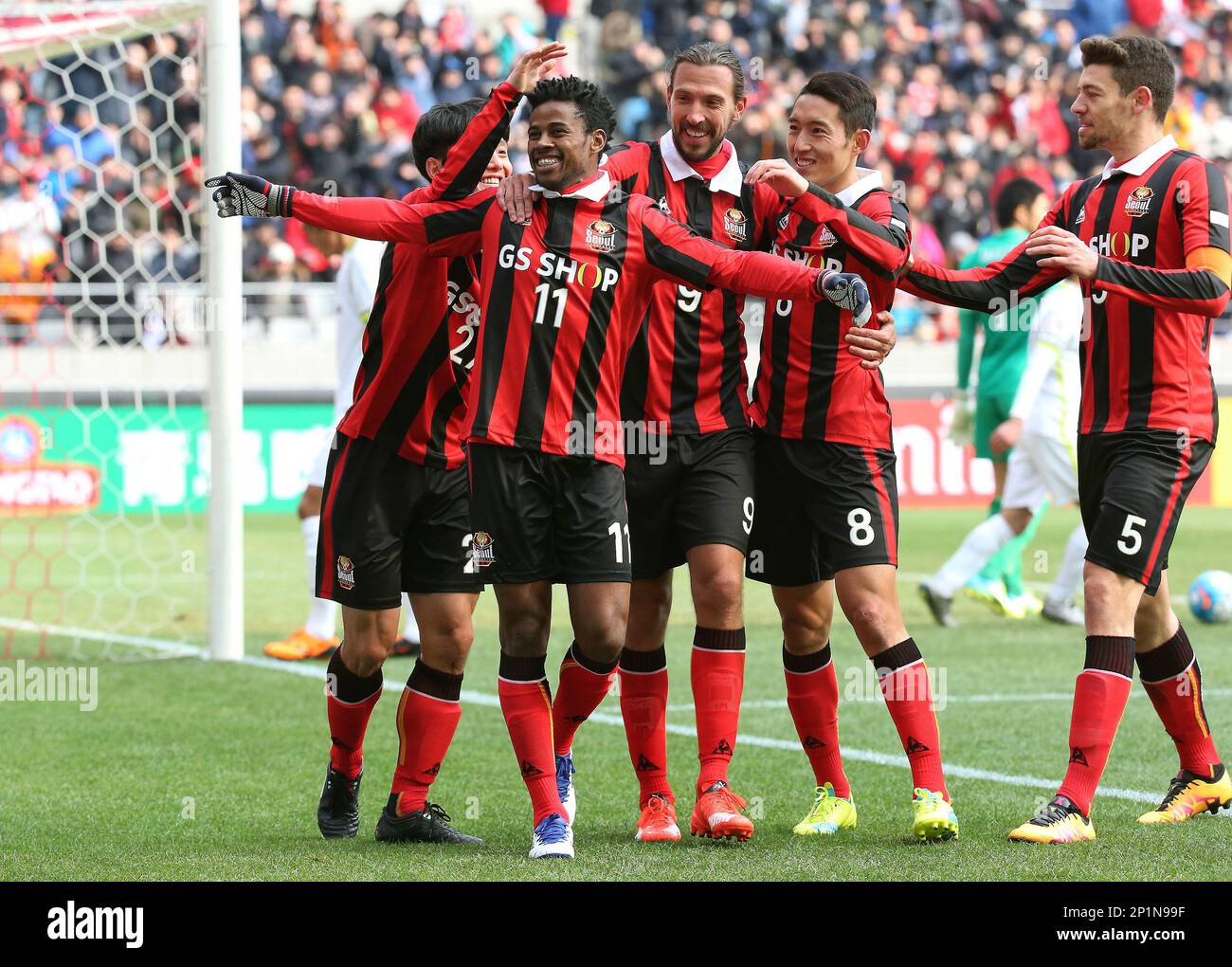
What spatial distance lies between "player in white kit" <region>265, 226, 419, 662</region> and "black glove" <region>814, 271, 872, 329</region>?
123 inches

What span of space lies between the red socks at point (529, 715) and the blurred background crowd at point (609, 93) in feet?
38.0

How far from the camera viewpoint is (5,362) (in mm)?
16000

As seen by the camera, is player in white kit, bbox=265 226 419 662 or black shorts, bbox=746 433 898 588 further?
player in white kit, bbox=265 226 419 662

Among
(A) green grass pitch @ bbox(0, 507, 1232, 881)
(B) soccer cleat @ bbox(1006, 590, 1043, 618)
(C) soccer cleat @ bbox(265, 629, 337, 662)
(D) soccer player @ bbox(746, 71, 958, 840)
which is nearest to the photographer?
(A) green grass pitch @ bbox(0, 507, 1232, 881)

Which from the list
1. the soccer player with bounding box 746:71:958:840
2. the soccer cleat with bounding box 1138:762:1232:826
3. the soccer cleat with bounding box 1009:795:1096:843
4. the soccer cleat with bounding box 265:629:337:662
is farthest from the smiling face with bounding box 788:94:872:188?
the soccer cleat with bounding box 265:629:337:662

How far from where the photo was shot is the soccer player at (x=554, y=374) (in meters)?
4.56

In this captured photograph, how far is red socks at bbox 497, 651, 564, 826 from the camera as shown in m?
4.62

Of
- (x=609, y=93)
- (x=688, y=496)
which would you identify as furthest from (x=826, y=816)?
(x=609, y=93)

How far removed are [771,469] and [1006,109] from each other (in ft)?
64.8

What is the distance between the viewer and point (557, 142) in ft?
15.0

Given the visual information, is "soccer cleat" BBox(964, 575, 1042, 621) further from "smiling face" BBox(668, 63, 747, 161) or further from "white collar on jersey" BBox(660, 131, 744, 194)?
"smiling face" BBox(668, 63, 747, 161)

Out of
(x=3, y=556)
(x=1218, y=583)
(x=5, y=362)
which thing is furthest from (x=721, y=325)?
(x=5, y=362)

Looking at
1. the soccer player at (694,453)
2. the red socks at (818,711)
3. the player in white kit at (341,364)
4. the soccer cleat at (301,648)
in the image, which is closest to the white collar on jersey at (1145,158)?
the soccer player at (694,453)
